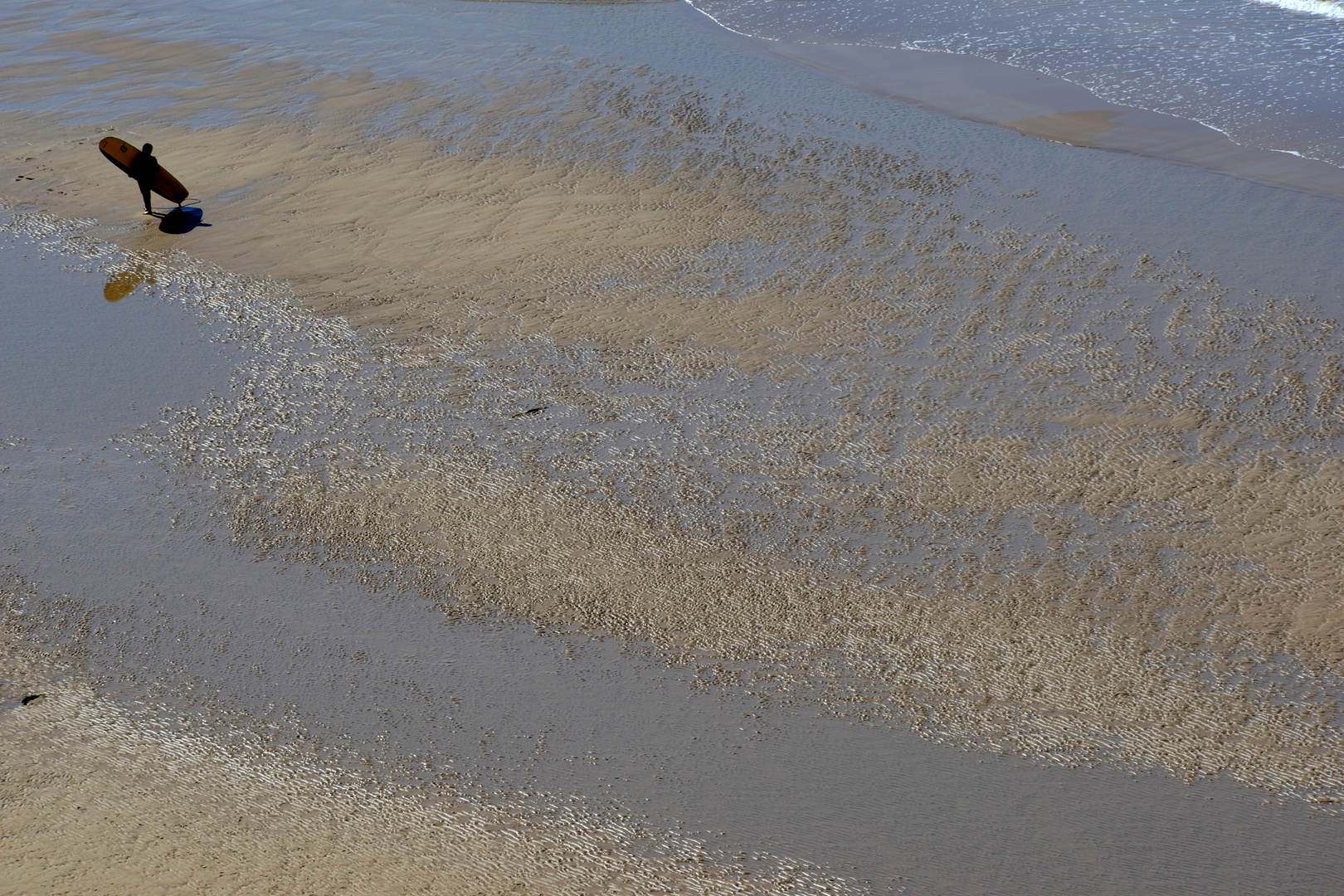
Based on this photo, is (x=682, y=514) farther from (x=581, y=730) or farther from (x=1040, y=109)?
(x=1040, y=109)

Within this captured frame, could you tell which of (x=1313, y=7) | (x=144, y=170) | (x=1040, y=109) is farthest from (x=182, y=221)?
(x=1313, y=7)

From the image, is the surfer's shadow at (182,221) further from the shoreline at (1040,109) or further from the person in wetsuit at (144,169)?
the shoreline at (1040,109)

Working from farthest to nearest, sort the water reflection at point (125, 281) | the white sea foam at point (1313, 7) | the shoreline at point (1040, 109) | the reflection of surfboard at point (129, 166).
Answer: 1. the white sea foam at point (1313, 7)
2. the shoreline at point (1040, 109)
3. the reflection of surfboard at point (129, 166)
4. the water reflection at point (125, 281)

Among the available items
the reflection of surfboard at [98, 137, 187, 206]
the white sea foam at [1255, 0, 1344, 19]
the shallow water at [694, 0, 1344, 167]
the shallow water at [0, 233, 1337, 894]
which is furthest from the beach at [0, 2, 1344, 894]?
the white sea foam at [1255, 0, 1344, 19]

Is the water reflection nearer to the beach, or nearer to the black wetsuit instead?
the beach

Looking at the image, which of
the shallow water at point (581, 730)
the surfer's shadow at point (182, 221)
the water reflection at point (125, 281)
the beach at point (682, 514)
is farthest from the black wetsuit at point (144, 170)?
the shallow water at point (581, 730)

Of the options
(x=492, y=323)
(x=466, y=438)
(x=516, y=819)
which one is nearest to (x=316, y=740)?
(x=516, y=819)
